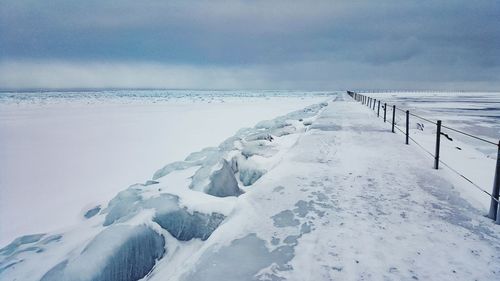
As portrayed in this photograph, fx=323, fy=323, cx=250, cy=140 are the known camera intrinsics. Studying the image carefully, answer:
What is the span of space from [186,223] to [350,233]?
253cm

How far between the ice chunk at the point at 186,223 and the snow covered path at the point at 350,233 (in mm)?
646

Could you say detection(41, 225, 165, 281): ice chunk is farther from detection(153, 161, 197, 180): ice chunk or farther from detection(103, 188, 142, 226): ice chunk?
detection(153, 161, 197, 180): ice chunk

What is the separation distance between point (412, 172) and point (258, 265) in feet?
13.3

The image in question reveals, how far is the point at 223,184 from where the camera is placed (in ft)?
19.5

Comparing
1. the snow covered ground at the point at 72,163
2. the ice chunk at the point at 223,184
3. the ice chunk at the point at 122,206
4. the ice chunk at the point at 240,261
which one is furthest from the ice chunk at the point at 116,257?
the snow covered ground at the point at 72,163

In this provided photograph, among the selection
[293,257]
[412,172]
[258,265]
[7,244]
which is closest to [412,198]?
[412,172]

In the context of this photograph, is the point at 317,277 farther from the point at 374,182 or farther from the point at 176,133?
the point at 176,133

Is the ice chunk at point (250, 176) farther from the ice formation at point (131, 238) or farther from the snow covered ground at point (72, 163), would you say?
the snow covered ground at point (72, 163)

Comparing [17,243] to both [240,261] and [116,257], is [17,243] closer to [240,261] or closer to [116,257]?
[116,257]

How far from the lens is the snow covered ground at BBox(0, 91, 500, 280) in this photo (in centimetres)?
271

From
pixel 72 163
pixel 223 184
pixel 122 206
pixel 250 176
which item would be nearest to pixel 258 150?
pixel 250 176

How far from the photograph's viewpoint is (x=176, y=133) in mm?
17766

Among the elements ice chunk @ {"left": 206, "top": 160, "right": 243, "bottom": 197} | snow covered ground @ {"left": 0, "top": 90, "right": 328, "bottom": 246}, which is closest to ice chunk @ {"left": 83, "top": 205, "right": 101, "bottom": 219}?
snow covered ground @ {"left": 0, "top": 90, "right": 328, "bottom": 246}

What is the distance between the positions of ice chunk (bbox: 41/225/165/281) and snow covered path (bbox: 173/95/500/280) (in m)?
0.28
